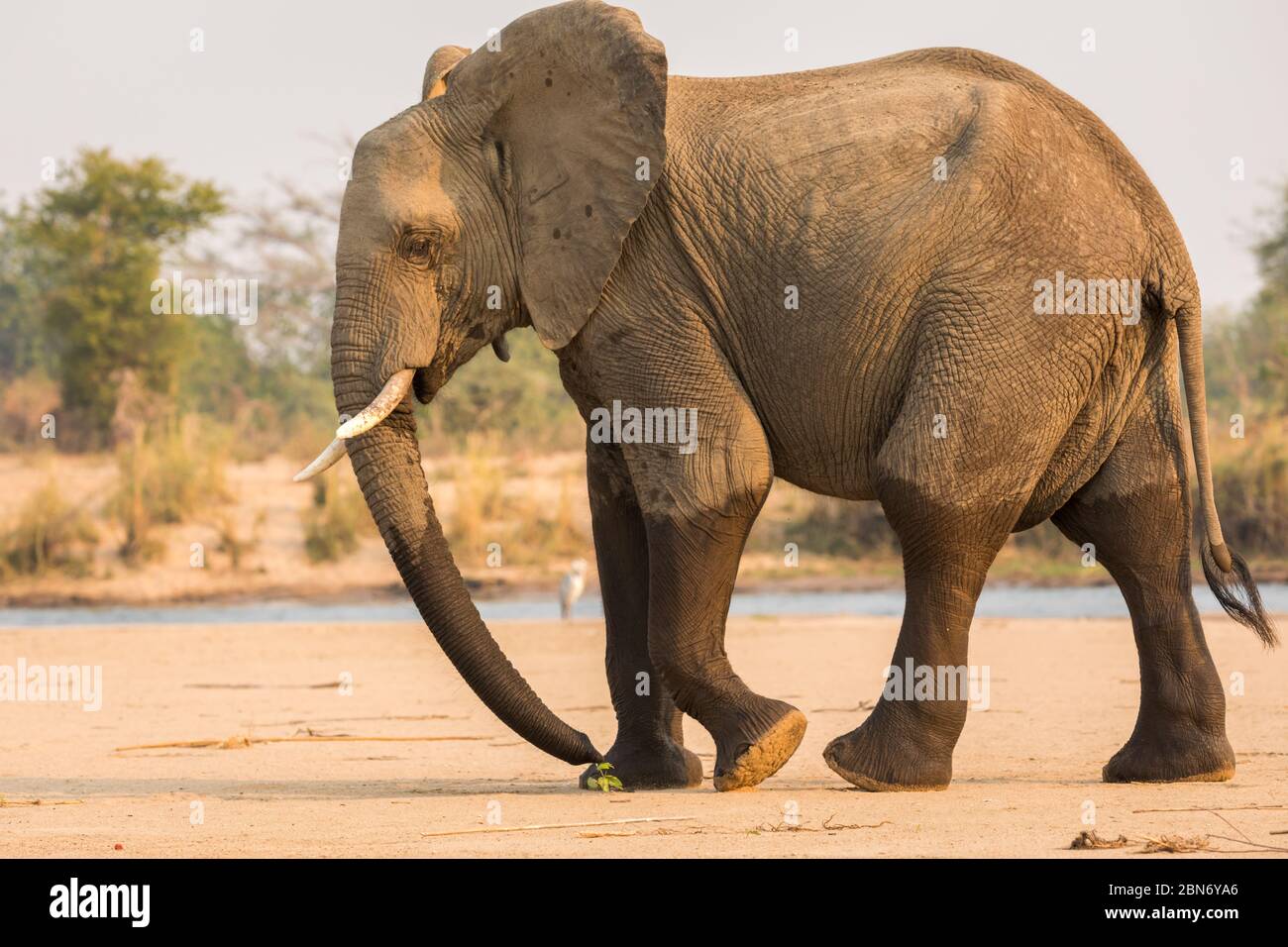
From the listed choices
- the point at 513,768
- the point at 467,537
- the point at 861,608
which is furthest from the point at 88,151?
the point at 513,768

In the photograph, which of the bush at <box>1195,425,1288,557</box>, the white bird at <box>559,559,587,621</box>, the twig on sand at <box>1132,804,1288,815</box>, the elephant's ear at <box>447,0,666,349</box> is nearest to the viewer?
the twig on sand at <box>1132,804,1288,815</box>

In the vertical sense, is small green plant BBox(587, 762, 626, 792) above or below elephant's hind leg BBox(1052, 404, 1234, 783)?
below

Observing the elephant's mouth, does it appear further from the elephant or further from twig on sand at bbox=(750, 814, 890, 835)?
twig on sand at bbox=(750, 814, 890, 835)

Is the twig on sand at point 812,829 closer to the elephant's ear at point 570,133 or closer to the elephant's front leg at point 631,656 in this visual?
the elephant's front leg at point 631,656

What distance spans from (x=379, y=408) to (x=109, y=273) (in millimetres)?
27148

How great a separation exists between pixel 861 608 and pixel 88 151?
1853cm

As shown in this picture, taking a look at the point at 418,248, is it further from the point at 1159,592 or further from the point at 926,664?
the point at 1159,592

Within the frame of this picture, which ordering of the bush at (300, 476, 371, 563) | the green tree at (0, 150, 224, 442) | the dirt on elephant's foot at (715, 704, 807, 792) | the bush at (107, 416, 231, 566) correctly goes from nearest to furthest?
the dirt on elephant's foot at (715, 704, 807, 792) < the bush at (107, 416, 231, 566) < the bush at (300, 476, 371, 563) < the green tree at (0, 150, 224, 442)

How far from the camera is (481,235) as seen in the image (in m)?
9.27

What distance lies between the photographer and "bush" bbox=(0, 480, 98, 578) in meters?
25.6

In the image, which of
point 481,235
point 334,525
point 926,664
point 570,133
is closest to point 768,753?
point 926,664

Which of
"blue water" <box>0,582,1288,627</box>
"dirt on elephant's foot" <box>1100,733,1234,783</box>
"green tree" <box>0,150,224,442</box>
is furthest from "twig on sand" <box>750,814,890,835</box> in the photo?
"green tree" <box>0,150,224,442</box>

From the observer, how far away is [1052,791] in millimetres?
9062

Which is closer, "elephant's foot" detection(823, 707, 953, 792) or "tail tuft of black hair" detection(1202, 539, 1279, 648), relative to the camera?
"elephant's foot" detection(823, 707, 953, 792)
